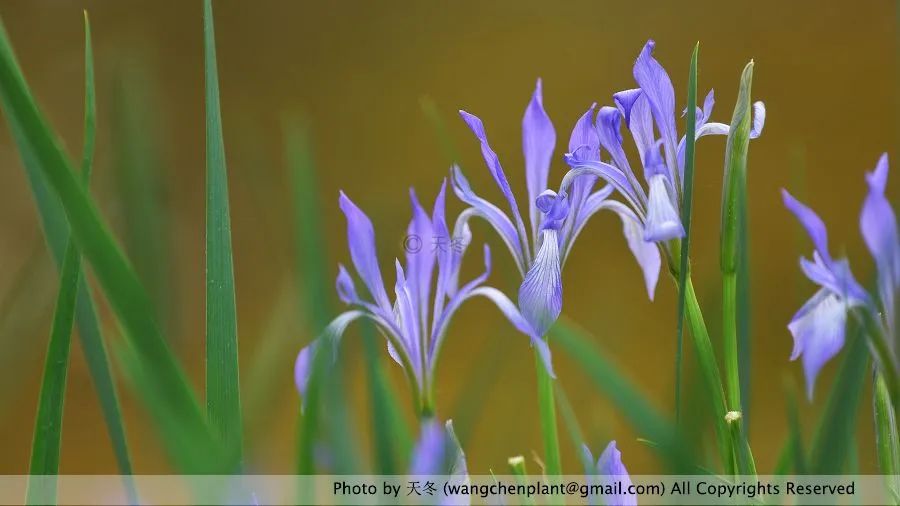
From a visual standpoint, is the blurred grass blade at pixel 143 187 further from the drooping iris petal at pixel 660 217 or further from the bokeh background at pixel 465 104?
the bokeh background at pixel 465 104

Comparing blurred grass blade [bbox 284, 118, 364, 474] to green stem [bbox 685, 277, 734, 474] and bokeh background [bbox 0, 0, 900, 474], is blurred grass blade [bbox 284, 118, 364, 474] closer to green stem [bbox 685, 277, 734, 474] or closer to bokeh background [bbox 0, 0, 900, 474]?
green stem [bbox 685, 277, 734, 474]

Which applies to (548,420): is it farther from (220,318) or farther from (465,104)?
(465,104)

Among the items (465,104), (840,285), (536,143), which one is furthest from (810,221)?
(465,104)

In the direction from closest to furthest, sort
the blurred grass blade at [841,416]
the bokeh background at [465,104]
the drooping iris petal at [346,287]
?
the blurred grass blade at [841,416]
the drooping iris petal at [346,287]
the bokeh background at [465,104]

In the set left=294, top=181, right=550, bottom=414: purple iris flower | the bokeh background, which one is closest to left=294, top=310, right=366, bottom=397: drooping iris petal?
left=294, top=181, right=550, bottom=414: purple iris flower

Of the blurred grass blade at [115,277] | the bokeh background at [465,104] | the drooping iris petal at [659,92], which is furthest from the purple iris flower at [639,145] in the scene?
the bokeh background at [465,104]

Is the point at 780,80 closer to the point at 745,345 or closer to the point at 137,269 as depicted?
the point at 745,345

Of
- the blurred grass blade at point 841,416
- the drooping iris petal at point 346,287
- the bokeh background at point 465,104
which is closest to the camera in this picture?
the blurred grass blade at point 841,416
